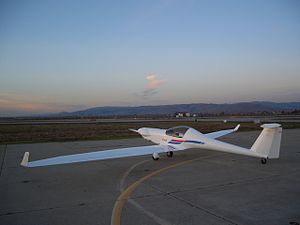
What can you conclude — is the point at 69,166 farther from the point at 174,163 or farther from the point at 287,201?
the point at 287,201

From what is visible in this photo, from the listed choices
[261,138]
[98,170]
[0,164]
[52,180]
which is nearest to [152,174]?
[98,170]

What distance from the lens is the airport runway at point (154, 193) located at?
5513 mm

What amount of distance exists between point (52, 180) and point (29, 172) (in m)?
1.94

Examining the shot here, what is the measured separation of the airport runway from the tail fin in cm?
70

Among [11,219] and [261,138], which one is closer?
[11,219]

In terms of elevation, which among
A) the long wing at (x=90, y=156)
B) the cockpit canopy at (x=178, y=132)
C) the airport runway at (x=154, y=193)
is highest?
the cockpit canopy at (x=178, y=132)

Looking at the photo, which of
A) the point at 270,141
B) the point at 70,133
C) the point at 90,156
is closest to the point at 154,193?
the point at 90,156

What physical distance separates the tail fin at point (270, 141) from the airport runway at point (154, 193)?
70 cm

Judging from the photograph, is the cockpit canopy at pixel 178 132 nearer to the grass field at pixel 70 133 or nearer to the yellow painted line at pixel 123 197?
the yellow painted line at pixel 123 197

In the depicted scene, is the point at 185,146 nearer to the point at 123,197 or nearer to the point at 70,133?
the point at 123,197

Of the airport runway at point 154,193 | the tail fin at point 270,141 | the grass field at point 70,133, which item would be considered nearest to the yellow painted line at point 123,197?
the airport runway at point 154,193

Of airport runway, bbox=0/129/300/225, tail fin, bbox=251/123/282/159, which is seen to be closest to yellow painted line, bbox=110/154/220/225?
airport runway, bbox=0/129/300/225

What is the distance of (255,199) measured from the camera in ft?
21.5

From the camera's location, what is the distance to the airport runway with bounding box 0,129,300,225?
18.1ft
